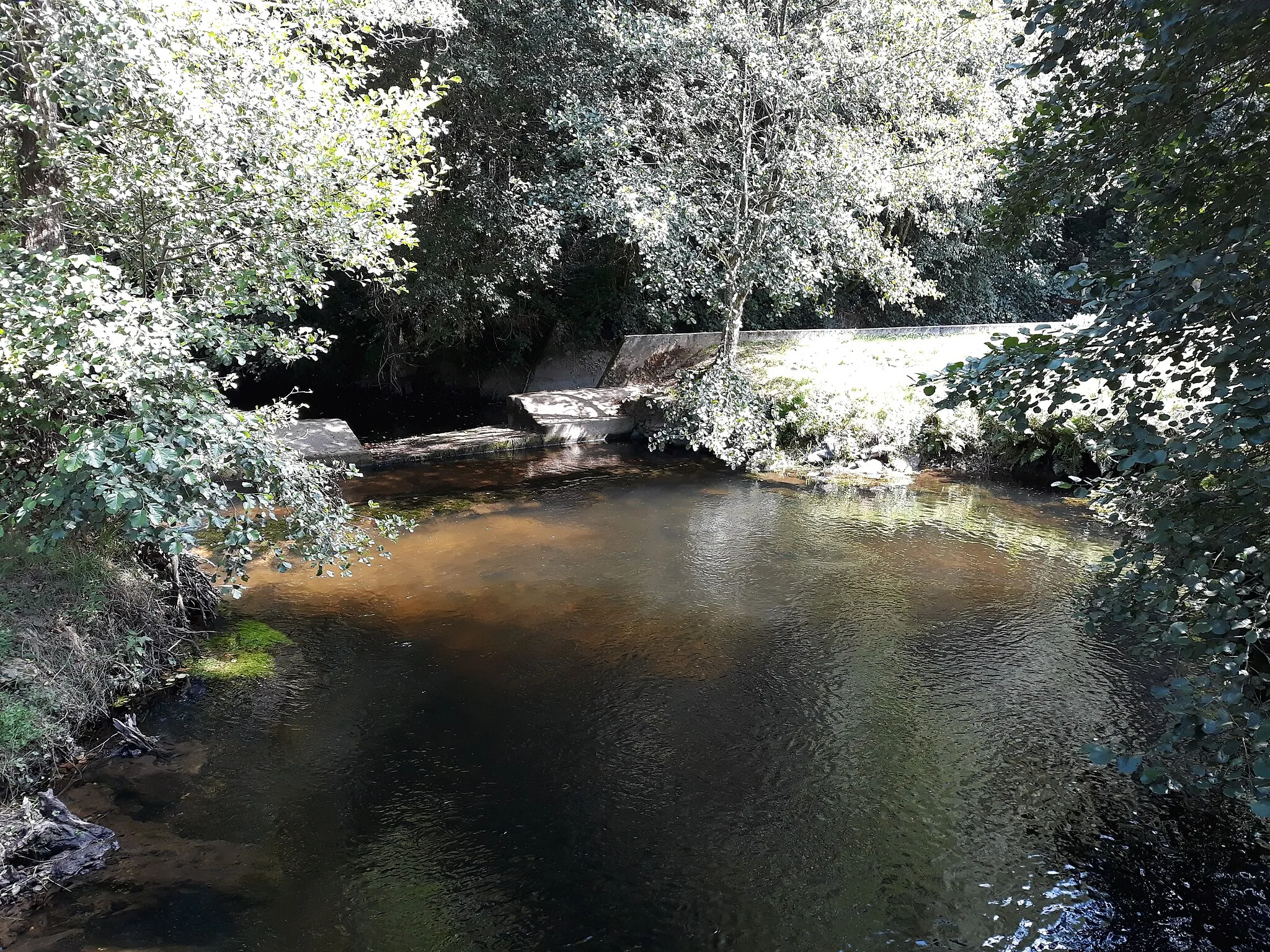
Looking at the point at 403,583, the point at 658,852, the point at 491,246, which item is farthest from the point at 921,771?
the point at 491,246

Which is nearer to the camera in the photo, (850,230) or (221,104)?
(221,104)

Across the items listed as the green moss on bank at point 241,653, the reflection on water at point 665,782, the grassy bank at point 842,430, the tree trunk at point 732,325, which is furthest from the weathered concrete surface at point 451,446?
the green moss on bank at point 241,653

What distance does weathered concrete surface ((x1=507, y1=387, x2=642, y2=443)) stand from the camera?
1748 centimetres

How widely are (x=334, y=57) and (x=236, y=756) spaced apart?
5836 mm

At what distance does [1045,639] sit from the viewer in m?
8.16

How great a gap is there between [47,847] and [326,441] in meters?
11.2

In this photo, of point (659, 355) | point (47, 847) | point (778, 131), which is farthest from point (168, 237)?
point (659, 355)

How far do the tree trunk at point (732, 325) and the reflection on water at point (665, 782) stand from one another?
6.79 meters

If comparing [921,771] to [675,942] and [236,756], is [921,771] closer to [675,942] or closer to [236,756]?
[675,942]

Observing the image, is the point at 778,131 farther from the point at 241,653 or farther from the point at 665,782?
the point at 665,782

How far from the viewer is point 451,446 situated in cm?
1625

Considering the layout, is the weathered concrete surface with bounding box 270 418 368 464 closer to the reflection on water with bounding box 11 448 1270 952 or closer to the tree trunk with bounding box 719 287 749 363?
the reflection on water with bounding box 11 448 1270 952

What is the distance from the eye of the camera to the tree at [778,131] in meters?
13.4

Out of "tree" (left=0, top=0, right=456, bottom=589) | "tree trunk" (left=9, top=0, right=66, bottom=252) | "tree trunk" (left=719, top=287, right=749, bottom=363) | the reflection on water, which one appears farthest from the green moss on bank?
"tree trunk" (left=719, top=287, right=749, bottom=363)
